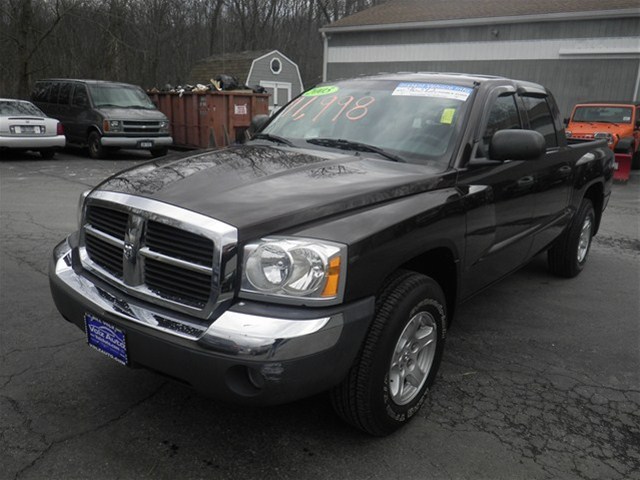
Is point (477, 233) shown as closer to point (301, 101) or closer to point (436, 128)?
point (436, 128)

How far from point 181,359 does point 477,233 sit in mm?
1894

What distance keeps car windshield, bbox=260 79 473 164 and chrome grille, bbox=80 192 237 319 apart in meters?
1.41

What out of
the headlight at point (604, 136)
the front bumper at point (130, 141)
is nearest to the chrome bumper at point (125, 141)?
the front bumper at point (130, 141)

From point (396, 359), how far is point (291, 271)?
81cm

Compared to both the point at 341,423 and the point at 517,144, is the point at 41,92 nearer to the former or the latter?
the point at 517,144

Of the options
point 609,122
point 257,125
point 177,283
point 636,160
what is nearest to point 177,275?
point 177,283

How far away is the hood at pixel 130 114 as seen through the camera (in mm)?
13609

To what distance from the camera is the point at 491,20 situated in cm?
2003

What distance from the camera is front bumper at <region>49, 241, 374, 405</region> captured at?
6.98 ft

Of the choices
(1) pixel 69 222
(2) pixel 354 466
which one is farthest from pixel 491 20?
(2) pixel 354 466

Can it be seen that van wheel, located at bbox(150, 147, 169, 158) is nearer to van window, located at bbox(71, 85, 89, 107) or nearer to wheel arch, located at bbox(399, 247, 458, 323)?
van window, located at bbox(71, 85, 89, 107)

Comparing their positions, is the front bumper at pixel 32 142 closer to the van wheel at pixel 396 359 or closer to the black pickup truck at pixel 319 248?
the black pickup truck at pixel 319 248

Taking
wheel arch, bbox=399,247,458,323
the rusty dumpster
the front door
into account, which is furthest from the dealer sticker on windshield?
the rusty dumpster

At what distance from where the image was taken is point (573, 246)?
5254 mm
